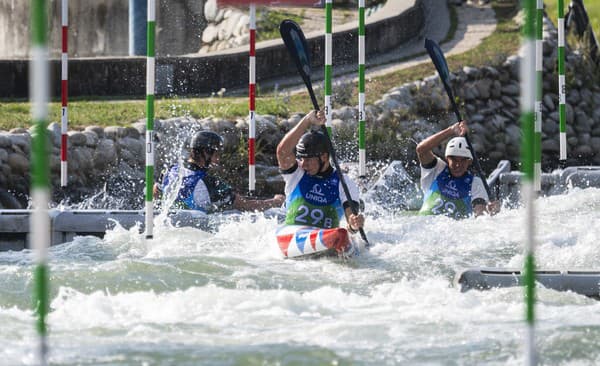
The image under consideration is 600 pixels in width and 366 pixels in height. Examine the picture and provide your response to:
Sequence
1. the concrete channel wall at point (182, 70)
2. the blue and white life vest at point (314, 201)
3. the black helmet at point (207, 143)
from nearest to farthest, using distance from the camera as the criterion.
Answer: the blue and white life vest at point (314, 201)
the black helmet at point (207, 143)
the concrete channel wall at point (182, 70)

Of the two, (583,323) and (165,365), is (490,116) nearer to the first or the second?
(583,323)

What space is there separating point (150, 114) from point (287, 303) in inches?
78.5

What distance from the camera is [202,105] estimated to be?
1457 cm

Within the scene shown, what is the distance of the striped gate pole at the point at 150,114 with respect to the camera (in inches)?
355

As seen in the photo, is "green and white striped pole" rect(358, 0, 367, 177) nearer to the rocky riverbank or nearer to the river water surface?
the river water surface

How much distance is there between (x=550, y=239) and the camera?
33.4 ft

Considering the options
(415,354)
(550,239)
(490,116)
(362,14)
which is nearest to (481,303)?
(415,354)

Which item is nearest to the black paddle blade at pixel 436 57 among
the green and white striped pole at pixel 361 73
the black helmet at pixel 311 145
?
the green and white striped pole at pixel 361 73

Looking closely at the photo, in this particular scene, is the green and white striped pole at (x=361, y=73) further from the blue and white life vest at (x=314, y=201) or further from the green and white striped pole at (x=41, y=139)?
the green and white striped pole at (x=41, y=139)

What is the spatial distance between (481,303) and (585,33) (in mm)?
11424

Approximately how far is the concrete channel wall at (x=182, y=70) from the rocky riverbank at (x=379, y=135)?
4.22 ft

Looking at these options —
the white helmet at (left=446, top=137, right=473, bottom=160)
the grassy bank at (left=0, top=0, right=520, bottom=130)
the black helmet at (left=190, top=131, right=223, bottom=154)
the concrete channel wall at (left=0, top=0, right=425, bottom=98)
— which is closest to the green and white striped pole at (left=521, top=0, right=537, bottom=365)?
the black helmet at (left=190, top=131, right=223, bottom=154)

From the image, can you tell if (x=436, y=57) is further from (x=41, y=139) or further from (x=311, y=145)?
(x=41, y=139)

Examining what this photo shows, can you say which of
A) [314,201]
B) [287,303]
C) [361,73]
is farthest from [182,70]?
[287,303]
